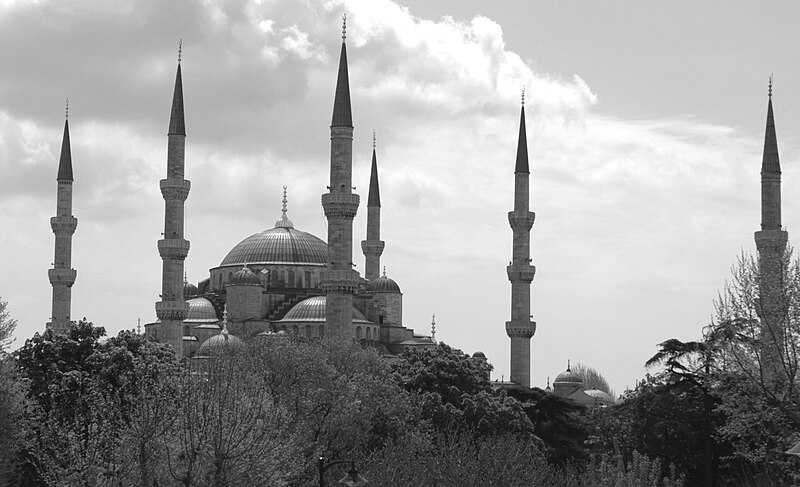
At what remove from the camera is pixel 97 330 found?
41.6m

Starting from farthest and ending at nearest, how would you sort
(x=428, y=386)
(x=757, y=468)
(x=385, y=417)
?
(x=428, y=386) → (x=385, y=417) → (x=757, y=468)

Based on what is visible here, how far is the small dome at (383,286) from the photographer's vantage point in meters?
92.3

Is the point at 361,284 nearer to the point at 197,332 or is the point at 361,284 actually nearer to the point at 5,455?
the point at 197,332

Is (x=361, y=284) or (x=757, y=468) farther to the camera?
(x=361, y=284)

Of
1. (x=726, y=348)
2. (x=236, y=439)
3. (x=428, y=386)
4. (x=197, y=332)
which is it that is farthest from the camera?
(x=197, y=332)

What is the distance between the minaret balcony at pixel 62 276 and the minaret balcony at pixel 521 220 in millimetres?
24272

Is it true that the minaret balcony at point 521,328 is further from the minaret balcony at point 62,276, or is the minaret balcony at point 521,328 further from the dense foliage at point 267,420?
the minaret balcony at point 62,276

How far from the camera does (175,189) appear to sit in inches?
2793

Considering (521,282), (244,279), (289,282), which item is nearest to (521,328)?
(521,282)

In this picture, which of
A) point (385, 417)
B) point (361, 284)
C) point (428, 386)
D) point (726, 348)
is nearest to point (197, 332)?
point (361, 284)

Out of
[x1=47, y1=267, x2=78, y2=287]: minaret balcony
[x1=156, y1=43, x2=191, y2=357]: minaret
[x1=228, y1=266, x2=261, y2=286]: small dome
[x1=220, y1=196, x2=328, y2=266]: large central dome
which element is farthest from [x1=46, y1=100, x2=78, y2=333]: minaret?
[x1=220, y1=196, x2=328, y2=266]: large central dome

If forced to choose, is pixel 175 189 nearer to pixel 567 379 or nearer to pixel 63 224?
pixel 63 224

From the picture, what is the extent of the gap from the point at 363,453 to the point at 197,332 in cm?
4708

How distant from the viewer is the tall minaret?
65562 millimetres
